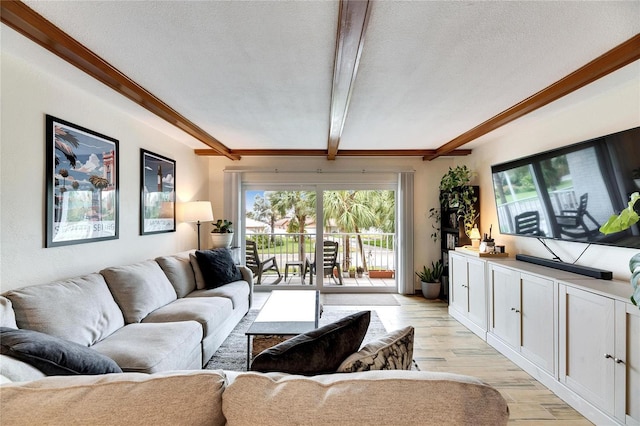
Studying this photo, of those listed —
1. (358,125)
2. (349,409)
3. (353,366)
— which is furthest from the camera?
(358,125)

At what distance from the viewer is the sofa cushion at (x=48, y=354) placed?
1.30 meters

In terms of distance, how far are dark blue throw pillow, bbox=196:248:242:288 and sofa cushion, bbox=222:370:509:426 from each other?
2.88 meters

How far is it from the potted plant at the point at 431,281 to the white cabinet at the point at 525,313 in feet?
5.33

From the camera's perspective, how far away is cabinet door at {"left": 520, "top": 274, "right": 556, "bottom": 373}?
92.4 inches

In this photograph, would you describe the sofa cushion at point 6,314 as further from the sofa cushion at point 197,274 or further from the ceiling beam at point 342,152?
the ceiling beam at point 342,152

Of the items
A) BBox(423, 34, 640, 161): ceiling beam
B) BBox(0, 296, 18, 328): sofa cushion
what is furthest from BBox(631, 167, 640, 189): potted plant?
BBox(0, 296, 18, 328): sofa cushion

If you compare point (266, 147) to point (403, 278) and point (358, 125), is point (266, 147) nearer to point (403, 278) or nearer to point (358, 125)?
point (358, 125)

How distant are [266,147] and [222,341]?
272 cm

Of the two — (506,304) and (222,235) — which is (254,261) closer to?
(222,235)

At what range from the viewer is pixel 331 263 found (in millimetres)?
5285

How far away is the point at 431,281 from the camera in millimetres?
4809

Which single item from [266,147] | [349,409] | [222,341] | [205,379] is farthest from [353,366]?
[266,147]

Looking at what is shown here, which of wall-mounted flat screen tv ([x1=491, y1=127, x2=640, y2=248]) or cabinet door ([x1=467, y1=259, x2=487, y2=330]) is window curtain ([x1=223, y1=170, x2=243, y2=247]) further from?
wall-mounted flat screen tv ([x1=491, y1=127, x2=640, y2=248])

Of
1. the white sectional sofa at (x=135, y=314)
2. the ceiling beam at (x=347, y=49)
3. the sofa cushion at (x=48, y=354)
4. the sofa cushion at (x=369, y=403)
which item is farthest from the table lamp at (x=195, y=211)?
the sofa cushion at (x=369, y=403)
